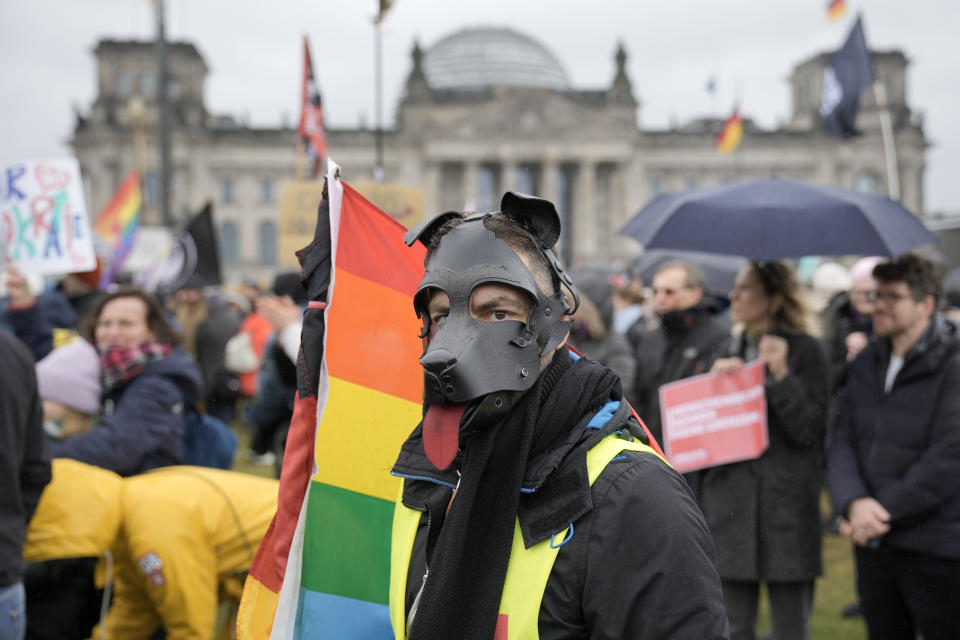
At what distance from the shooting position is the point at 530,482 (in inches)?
68.2

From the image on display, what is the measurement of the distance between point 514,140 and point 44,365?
57582mm

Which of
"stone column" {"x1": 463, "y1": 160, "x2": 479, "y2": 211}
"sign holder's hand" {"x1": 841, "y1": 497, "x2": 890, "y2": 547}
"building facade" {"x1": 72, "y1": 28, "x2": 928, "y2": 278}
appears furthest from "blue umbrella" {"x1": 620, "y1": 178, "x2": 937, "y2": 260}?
"stone column" {"x1": 463, "y1": 160, "x2": 479, "y2": 211}

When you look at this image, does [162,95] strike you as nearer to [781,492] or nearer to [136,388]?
[136,388]

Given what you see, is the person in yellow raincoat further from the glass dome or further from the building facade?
the glass dome

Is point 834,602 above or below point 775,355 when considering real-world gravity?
below

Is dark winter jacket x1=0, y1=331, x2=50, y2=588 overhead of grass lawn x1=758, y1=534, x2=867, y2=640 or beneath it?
overhead

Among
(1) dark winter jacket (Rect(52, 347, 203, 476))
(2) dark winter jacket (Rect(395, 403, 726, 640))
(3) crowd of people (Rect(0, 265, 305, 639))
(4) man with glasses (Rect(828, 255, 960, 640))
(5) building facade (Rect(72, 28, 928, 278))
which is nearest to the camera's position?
(2) dark winter jacket (Rect(395, 403, 726, 640))

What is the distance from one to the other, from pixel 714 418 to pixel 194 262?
6006 millimetres

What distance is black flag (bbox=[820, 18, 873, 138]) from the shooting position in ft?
27.7

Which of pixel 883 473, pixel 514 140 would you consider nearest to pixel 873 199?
pixel 883 473

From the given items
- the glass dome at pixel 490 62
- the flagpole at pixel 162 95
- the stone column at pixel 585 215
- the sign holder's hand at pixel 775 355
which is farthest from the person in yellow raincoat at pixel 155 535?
the glass dome at pixel 490 62

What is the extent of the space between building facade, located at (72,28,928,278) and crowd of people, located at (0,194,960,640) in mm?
54001

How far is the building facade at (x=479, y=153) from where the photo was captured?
58344 mm

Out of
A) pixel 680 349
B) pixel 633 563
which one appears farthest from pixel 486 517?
pixel 680 349
